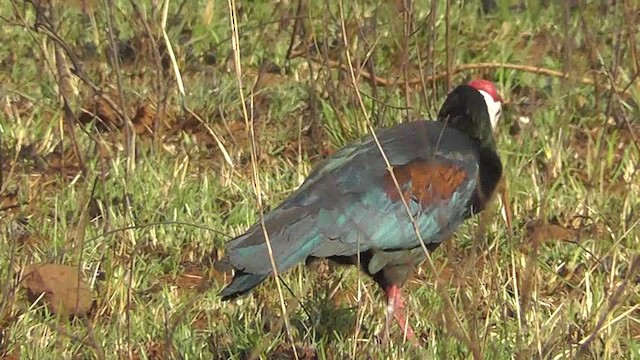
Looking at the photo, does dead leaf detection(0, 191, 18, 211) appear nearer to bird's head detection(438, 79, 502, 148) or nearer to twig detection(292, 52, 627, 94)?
twig detection(292, 52, 627, 94)

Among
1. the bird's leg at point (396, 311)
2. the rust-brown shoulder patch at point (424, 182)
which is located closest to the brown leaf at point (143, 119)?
the rust-brown shoulder patch at point (424, 182)

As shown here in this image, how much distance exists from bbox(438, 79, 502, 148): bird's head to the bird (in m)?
0.08

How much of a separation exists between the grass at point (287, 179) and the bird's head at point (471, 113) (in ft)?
0.93

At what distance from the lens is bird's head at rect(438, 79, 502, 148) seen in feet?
17.7

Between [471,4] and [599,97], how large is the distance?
4.35 feet

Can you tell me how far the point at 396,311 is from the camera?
4668mm

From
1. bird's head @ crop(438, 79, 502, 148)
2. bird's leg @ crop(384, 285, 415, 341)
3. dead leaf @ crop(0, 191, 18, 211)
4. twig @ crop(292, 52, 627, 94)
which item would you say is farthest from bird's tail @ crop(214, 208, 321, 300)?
twig @ crop(292, 52, 627, 94)

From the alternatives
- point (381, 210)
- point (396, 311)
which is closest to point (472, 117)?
point (381, 210)

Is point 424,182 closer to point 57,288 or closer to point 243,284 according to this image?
point 243,284

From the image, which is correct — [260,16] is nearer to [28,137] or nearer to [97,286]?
[28,137]

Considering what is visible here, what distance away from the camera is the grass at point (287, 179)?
4434mm

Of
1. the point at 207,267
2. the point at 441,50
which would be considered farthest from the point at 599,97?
the point at 207,267

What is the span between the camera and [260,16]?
7875mm

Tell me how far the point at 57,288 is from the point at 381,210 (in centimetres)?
105
